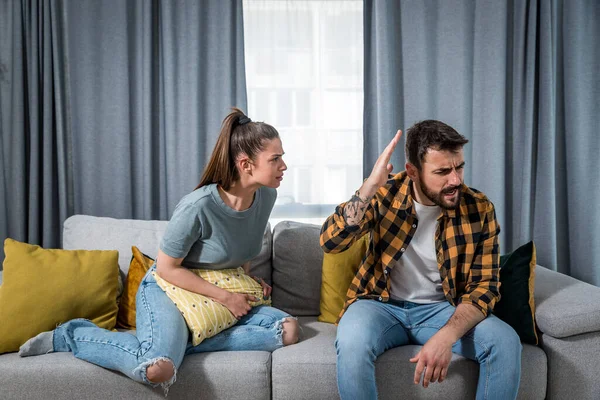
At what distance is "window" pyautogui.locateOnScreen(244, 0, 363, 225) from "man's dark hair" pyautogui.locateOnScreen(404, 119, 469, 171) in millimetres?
1153

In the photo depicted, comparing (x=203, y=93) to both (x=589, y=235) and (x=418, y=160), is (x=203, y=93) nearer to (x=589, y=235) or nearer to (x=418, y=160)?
(x=418, y=160)

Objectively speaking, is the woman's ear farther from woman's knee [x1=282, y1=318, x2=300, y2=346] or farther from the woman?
woman's knee [x1=282, y1=318, x2=300, y2=346]

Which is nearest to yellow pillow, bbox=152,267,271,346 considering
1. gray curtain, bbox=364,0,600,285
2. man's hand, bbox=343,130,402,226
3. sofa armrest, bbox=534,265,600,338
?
man's hand, bbox=343,130,402,226

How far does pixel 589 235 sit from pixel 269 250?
1.84 m

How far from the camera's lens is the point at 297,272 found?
2.41 metres

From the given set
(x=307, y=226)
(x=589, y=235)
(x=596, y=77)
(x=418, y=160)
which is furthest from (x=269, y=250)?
(x=596, y=77)

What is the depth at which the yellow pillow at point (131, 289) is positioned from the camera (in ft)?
7.38

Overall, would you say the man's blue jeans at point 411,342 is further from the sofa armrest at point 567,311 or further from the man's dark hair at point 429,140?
the man's dark hair at point 429,140

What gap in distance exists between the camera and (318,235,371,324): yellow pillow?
2.27 m

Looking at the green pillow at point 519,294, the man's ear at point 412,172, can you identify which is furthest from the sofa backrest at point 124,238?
the green pillow at point 519,294

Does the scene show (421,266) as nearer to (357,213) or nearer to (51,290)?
(357,213)

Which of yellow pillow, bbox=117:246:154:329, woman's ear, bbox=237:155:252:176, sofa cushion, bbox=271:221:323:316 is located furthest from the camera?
sofa cushion, bbox=271:221:323:316

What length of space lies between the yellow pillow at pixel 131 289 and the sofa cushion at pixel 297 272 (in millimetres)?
534

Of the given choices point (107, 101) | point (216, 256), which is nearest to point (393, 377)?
point (216, 256)
